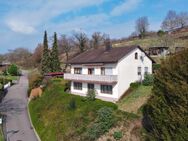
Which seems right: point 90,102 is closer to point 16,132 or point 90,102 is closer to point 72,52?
point 16,132

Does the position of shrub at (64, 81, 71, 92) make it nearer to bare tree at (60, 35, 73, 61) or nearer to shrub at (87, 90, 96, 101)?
shrub at (87, 90, 96, 101)

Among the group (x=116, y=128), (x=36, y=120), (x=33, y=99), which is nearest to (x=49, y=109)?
(x=36, y=120)

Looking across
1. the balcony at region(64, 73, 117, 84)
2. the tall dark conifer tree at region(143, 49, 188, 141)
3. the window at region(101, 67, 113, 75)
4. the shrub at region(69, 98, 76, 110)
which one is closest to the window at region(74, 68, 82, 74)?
the balcony at region(64, 73, 117, 84)

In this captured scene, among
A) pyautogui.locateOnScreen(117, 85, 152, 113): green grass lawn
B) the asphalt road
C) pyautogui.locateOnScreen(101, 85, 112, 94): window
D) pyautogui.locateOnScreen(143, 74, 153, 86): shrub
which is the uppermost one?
pyautogui.locateOnScreen(143, 74, 153, 86): shrub

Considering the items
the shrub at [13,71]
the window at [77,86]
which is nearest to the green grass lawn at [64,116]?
the window at [77,86]

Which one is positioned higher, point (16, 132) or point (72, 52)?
point (72, 52)

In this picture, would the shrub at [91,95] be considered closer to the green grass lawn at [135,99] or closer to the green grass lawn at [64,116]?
the green grass lawn at [64,116]
